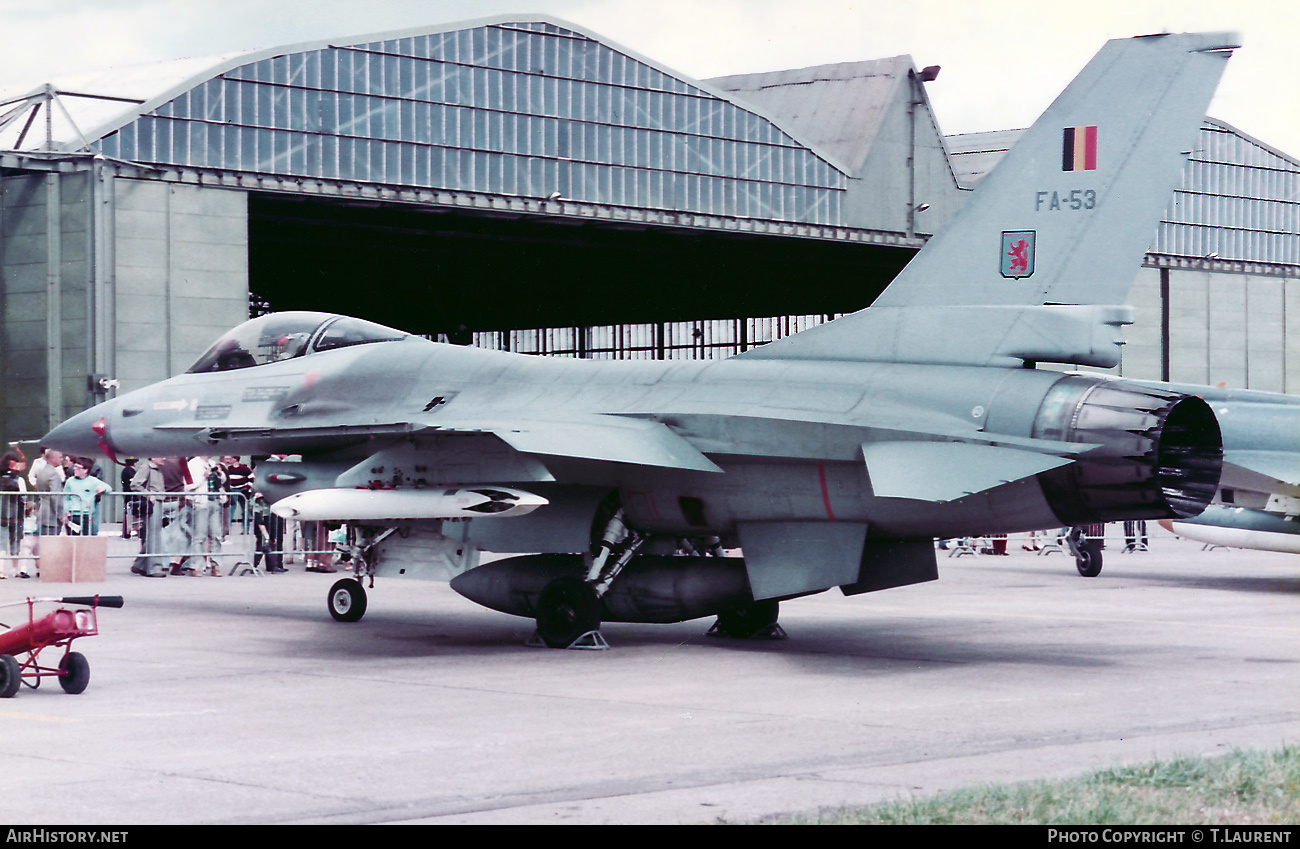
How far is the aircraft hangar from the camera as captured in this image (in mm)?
29891

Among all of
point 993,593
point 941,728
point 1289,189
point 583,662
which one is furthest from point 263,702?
point 1289,189

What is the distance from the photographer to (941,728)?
857 centimetres

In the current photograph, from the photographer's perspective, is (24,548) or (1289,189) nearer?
(24,548)

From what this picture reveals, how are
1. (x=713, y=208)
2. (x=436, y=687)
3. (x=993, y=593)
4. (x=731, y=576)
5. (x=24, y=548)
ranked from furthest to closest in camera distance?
(x=713, y=208)
(x=24, y=548)
(x=993, y=593)
(x=731, y=576)
(x=436, y=687)

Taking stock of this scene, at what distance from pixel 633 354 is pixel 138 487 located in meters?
38.5

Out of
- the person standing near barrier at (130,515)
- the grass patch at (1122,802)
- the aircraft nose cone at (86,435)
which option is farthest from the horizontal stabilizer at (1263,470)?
the person standing near barrier at (130,515)

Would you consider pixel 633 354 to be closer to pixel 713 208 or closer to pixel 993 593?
pixel 713 208

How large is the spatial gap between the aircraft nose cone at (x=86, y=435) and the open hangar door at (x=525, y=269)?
15.7 metres

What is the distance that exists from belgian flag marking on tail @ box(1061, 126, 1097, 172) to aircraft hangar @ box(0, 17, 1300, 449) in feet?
72.9

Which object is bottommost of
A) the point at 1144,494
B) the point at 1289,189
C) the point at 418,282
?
the point at 1144,494

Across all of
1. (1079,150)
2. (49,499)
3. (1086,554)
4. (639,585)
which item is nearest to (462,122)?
(49,499)

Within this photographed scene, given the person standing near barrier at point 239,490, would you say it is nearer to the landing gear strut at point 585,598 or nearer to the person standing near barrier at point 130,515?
the person standing near barrier at point 130,515

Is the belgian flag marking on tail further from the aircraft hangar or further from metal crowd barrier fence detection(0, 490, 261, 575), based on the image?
the aircraft hangar

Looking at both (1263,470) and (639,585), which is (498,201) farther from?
(639,585)
